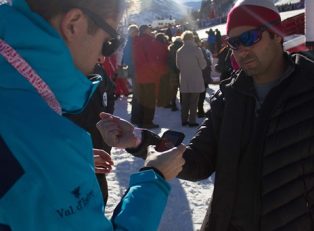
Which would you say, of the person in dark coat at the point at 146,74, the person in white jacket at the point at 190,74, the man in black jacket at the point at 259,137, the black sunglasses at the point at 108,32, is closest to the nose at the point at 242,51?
the man in black jacket at the point at 259,137

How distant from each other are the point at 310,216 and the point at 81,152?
135 cm

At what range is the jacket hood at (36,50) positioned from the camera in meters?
0.98

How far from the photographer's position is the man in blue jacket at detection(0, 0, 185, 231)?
3.03 ft

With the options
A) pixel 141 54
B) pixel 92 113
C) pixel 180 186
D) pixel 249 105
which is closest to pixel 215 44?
pixel 141 54

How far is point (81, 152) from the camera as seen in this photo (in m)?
1.01

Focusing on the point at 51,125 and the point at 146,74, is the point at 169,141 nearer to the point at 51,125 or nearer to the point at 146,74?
the point at 51,125

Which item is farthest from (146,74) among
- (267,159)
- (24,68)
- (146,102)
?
(24,68)

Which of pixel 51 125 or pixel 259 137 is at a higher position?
pixel 51 125

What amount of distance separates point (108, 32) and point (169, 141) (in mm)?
585

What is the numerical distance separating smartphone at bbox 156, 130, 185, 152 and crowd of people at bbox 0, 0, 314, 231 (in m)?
0.06

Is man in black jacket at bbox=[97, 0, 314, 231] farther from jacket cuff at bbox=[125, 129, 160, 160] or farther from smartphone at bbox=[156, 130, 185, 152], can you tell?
smartphone at bbox=[156, 130, 185, 152]

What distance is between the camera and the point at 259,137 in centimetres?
202

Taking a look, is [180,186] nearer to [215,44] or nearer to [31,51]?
[31,51]

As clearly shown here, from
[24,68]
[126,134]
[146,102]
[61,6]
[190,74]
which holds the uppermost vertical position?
[61,6]
